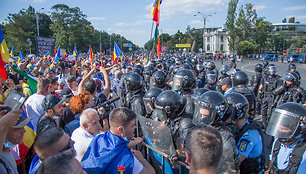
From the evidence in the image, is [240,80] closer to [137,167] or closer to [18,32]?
[137,167]

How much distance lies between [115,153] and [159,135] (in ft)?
2.36

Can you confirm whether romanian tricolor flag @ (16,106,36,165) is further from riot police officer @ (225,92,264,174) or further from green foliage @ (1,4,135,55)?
green foliage @ (1,4,135,55)

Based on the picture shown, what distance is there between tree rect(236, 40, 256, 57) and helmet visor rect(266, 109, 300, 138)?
60.2 m

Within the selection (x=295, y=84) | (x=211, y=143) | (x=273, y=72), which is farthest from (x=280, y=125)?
(x=273, y=72)

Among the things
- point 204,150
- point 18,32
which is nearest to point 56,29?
point 18,32

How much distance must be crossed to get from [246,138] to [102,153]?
1.73 metres

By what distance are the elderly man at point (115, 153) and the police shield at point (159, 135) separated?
1.17ft

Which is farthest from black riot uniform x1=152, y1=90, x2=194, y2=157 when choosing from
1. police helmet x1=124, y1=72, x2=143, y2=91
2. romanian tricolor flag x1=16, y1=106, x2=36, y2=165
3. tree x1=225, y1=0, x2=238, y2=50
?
tree x1=225, y1=0, x2=238, y2=50

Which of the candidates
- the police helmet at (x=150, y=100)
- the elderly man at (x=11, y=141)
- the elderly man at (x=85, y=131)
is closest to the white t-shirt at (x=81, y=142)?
the elderly man at (x=85, y=131)

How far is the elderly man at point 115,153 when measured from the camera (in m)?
2.05

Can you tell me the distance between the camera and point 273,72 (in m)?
7.84

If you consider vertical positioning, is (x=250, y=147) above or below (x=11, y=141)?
below

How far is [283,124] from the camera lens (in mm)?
2643

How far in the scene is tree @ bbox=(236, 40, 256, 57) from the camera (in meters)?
58.0
